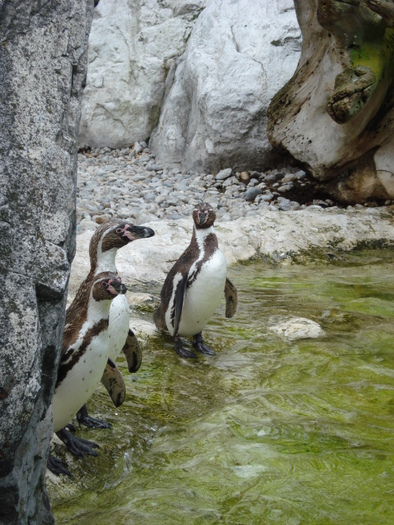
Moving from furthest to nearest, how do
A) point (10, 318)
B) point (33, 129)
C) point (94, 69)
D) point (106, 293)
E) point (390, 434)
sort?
point (94, 69) → point (390, 434) → point (106, 293) → point (33, 129) → point (10, 318)

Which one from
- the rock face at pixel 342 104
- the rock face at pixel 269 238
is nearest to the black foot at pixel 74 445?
the rock face at pixel 269 238

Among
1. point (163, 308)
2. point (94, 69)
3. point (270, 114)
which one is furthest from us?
point (94, 69)

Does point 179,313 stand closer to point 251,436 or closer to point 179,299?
point 179,299

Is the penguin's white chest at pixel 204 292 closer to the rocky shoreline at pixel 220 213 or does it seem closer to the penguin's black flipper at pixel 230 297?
the penguin's black flipper at pixel 230 297

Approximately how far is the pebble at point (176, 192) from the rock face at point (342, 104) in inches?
23.9

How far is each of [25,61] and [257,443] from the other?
1859 millimetres

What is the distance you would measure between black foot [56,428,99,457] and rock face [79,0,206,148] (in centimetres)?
1060

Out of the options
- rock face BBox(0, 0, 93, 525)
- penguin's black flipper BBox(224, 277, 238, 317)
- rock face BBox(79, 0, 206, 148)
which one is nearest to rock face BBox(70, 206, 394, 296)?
penguin's black flipper BBox(224, 277, 238, 317)

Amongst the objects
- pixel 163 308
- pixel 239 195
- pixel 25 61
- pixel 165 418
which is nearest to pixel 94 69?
pixel 239 195

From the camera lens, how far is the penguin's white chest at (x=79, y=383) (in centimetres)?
264

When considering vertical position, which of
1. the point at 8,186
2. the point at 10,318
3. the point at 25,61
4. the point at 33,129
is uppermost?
the point at 25,61

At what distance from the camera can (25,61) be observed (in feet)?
5.44

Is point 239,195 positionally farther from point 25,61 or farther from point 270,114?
point 25,61

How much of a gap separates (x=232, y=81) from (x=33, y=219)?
30.1ft
